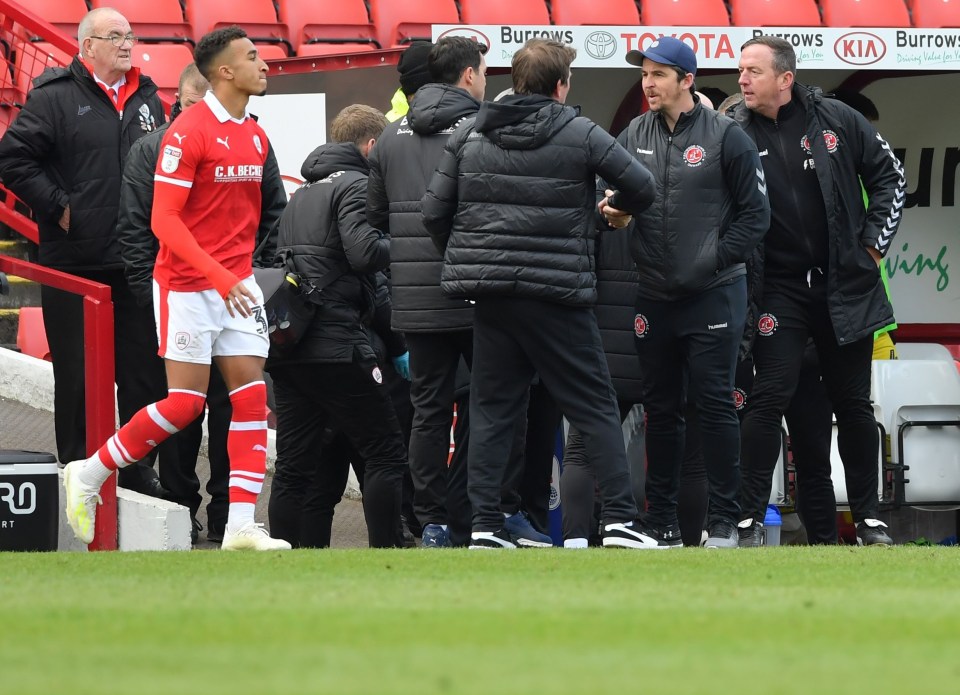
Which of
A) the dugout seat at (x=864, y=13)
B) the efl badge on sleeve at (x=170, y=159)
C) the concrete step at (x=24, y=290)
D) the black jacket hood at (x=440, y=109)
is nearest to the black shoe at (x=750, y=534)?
the black jacket hood at (x=440, y=109)

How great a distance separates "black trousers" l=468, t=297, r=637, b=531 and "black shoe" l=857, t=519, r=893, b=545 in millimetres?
1322

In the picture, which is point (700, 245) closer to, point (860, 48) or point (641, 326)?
point (641, 326)

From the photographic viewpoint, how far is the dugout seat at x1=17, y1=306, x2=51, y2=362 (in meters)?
9.15

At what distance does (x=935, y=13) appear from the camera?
13.4 metres

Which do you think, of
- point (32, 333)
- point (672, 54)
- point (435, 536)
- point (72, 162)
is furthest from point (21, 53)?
point (672, 54)

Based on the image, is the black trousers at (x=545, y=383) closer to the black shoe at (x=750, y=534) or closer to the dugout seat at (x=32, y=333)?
the black shoe at (x=750, y=534)

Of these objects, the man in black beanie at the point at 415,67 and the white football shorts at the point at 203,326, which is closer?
the white football shorts at the point at 203,326

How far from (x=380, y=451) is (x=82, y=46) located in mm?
2266

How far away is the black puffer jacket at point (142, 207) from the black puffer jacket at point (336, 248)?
0.14 meters

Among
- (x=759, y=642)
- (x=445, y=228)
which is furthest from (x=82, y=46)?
(x=759, y=642)

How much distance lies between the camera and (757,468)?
255 inches

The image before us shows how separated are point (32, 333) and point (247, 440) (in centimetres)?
401

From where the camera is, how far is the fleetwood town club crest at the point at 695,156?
5977mm

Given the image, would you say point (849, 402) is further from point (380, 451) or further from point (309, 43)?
point (309, 43)
